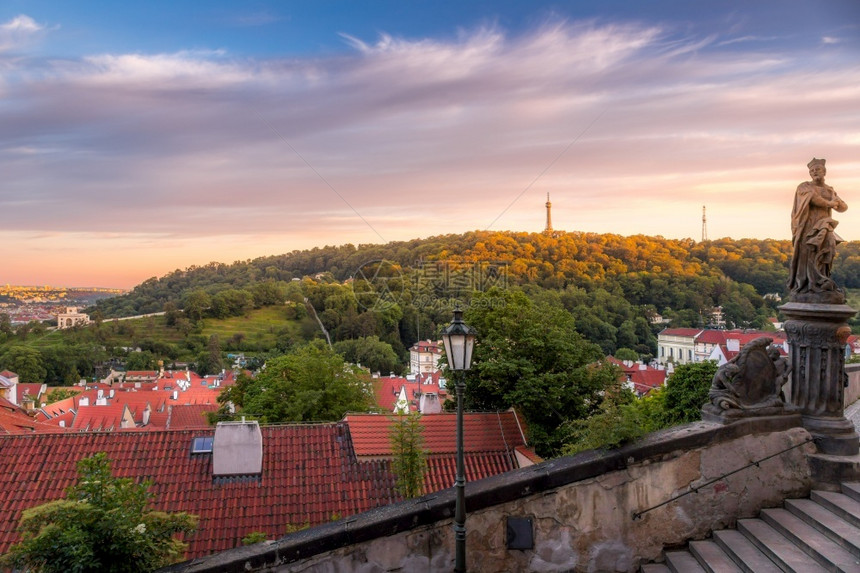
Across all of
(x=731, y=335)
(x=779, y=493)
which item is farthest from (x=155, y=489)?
(x=731, y=335)

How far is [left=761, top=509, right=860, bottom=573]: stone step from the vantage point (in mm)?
4719

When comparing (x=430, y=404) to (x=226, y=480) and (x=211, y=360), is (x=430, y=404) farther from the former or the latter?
(x=211, y=360)

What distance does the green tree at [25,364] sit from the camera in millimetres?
90125

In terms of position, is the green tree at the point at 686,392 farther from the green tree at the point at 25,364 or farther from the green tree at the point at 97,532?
the green tree at the point at 25,364

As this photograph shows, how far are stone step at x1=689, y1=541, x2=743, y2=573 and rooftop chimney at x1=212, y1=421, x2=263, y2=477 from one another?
1036cm

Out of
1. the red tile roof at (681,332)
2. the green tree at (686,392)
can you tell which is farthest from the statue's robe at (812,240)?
the red tile roof at (681,332)

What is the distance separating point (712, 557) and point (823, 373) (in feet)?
7.25

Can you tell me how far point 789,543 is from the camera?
533cm

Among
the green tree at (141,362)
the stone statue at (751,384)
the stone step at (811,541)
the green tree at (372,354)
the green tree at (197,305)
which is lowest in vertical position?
the green tree at (141,362)

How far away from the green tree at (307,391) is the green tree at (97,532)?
2021cm

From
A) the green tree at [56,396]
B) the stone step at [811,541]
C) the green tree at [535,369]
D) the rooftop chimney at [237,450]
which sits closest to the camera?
the stone step at [811,541]

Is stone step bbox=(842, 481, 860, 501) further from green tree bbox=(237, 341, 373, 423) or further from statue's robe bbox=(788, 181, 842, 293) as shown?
green tree bbox=(237, 341, 373, 423)

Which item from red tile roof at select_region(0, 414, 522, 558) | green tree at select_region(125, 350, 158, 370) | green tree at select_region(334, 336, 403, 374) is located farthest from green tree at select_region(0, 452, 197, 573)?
green tree at select_region(125, 350, 158, 370)

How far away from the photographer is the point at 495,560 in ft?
18.5
